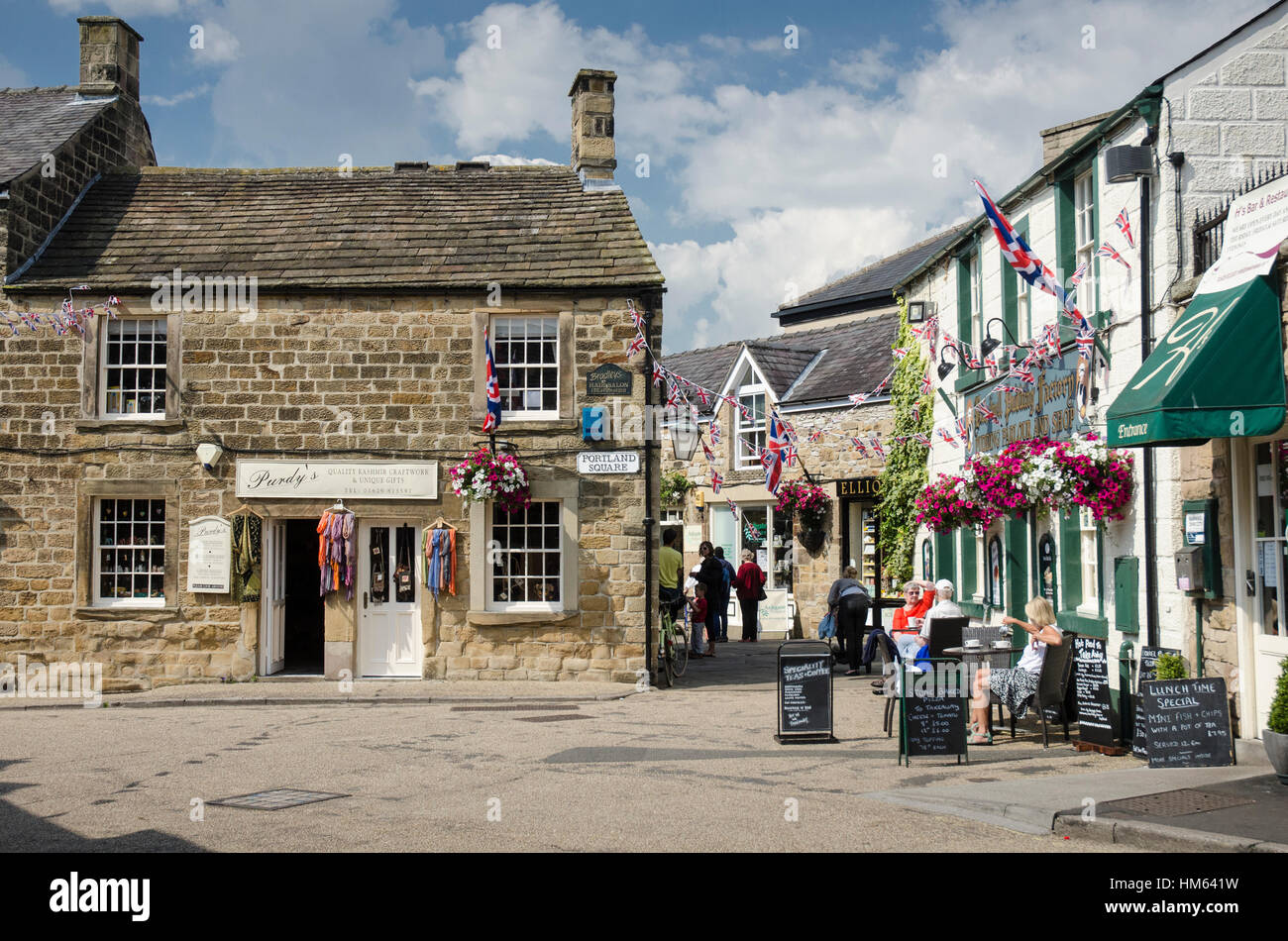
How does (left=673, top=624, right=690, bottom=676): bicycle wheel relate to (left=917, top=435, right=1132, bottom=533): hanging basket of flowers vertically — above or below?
below

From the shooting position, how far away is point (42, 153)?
57.4 feet

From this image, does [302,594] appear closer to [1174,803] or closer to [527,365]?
[527,365]

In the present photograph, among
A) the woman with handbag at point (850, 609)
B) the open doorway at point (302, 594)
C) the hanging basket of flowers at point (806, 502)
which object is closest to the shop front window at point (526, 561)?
the woman with handbag at point (850, 609)

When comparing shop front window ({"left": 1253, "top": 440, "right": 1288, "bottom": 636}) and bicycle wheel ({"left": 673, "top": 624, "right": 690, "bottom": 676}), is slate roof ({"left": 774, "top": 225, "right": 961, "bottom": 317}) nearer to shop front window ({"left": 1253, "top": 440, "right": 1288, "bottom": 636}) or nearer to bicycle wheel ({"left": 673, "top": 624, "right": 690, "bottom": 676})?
Result: bicycle wheel ({"left": 673, "top": 624, "right": 690, "bottom": 676})

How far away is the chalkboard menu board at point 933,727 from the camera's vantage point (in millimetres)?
10133

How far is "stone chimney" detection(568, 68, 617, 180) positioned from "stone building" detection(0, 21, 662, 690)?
228 cm

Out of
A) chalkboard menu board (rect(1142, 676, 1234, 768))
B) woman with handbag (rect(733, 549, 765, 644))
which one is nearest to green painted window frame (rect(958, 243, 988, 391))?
woman with handbag (rect(733, 549, 765, 644))

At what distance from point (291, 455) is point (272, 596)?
2.03m

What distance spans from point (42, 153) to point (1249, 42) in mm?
15526

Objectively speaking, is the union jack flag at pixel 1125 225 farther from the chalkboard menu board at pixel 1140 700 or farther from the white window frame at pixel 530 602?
the white window frame at pixel 530 602

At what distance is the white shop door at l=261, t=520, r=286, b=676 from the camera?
16500mm

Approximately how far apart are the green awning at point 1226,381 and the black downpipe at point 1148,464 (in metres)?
1.45

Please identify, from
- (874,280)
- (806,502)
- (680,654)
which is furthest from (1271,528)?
(874,280)

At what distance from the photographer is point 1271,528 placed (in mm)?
9562
